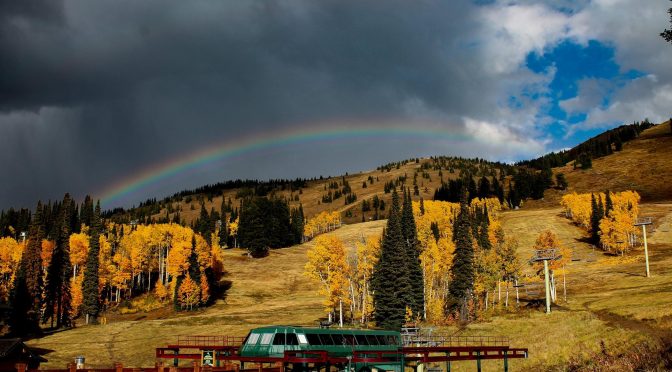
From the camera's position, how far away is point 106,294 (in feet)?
457

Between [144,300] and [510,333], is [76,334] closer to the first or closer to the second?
[144,300]

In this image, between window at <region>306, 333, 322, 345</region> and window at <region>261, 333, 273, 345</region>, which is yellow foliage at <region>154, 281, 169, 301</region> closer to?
window at <region>261, 333, 273, 345</region>

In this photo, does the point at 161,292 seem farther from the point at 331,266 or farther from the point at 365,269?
the point at 365,269

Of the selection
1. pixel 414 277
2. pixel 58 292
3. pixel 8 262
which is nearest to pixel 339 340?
pixel 414 277

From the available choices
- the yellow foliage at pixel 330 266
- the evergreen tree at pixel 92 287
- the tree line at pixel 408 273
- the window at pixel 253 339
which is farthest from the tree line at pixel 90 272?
the window at pixel 253 339

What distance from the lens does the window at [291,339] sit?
135ft

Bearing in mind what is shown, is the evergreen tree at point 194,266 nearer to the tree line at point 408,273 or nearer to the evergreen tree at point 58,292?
the evergreen tree at point 58,292

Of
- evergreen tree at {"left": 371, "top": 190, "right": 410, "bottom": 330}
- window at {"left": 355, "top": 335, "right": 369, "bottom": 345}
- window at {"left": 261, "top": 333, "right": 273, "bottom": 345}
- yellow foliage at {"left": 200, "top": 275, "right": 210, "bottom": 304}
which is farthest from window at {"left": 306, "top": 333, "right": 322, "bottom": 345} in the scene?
yellow foliage at {"left": 200, "top": 275, "right": 210, "bottom": 304}

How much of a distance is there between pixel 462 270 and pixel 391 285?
15.5m

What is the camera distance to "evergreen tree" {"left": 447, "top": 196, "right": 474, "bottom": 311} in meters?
98.3

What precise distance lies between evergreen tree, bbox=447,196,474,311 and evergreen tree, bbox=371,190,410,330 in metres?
11.4

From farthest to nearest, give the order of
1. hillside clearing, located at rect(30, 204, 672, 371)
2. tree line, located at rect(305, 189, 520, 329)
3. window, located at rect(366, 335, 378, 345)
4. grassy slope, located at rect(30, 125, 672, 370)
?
1. tree line, located at rect(305, 189, 520, 329)
2. grassy slope, located at rect(30, 125, 672, 370)
3. hillside clearing, located at rect(30, 204, 672, 371)
4. window, located at rect(366, 335, 378, 345)

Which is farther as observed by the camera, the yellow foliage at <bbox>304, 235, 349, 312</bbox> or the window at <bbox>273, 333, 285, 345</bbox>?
the yellow foliage at <bbox>304, 235, 349, 312</bbox>

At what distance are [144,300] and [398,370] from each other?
349 ft
